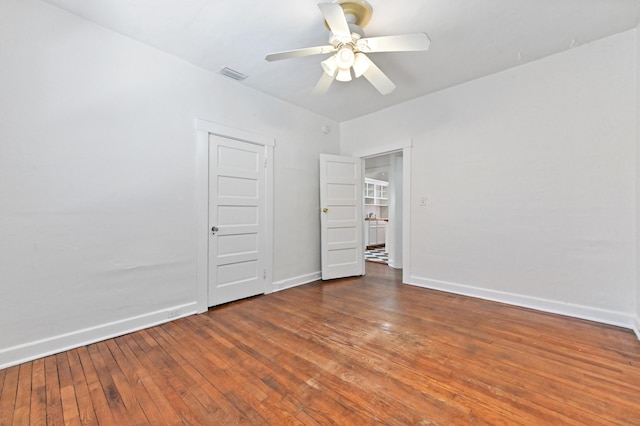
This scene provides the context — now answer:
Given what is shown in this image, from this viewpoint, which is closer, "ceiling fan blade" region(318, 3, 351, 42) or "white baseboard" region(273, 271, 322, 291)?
"ceiling fan blade" region(318, 3, 351, 42)

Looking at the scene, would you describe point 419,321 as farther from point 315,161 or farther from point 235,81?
point 235,81

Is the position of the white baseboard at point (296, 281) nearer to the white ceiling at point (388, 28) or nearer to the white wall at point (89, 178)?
the white wall at point (89, 178)

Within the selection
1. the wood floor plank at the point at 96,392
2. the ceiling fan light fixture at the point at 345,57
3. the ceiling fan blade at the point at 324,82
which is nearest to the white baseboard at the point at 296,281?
the wood floor plank at the point at 96,392

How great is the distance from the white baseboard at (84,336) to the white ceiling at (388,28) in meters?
2.60

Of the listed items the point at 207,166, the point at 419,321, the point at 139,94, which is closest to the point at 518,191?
the point at 419,321

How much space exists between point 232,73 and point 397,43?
1.94m

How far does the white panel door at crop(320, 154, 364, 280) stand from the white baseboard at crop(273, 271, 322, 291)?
0.47ft

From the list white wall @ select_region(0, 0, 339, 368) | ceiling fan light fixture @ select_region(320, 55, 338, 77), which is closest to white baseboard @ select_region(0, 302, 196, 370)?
white wall @ select_region(0, 0, 339, 368)

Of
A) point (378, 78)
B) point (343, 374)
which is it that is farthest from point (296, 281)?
point (378, 78)

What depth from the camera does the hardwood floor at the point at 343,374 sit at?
1370 mm

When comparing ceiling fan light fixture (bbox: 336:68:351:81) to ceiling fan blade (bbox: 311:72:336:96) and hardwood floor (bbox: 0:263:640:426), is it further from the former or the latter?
hardwood floor (bbox: 0:263:640:426)

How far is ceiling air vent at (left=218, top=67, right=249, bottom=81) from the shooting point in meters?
2.91

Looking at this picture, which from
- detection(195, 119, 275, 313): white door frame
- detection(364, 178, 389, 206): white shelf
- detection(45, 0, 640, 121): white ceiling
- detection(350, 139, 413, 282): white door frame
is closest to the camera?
detection(45, 0, 640, 121): white ceiling

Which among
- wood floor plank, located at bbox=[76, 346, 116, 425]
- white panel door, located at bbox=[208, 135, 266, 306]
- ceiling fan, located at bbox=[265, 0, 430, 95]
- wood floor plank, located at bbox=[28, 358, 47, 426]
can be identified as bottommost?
wood floor plank, located at bbox=[28, 358, 47, 426]
